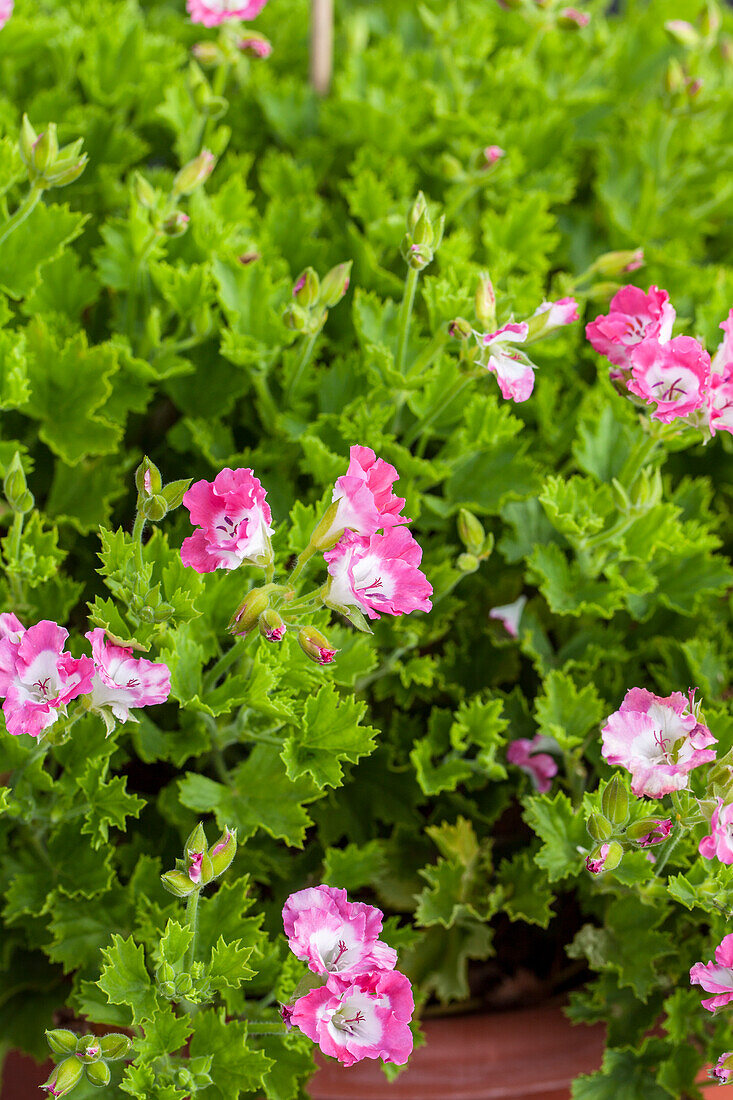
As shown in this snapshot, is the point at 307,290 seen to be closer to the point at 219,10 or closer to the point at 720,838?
the point at 219,10

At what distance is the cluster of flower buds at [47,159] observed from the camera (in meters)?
0.75

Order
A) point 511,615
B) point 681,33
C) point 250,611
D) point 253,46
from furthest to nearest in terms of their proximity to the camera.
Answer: point 681,33 → point 253,46 → point 511,615 → point 250,611

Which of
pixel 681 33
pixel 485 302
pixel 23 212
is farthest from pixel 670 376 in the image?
pixel 681 33

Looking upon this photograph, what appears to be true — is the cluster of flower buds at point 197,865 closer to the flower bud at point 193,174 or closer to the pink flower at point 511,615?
the pink flower at point 511,615

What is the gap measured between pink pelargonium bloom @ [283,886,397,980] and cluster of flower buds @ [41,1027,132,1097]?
119 mm

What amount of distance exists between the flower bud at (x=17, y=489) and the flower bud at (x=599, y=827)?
42 centimetres

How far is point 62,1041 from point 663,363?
1.78 feet

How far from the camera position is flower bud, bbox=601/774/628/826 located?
2.13ft

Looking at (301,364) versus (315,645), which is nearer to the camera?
(315,645)

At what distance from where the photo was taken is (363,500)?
58 centimetres

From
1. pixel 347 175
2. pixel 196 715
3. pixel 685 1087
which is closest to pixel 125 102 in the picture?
pixel 347 175

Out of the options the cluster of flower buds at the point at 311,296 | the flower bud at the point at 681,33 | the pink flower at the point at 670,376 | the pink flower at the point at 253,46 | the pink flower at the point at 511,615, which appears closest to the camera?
the pink flower at the point at 670,376

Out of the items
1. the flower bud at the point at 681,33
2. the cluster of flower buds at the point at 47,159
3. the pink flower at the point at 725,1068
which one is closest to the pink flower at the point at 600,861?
the pink flower at the point at 725,1068

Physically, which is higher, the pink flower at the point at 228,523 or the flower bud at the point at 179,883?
the pink flower at the point at 228,523
